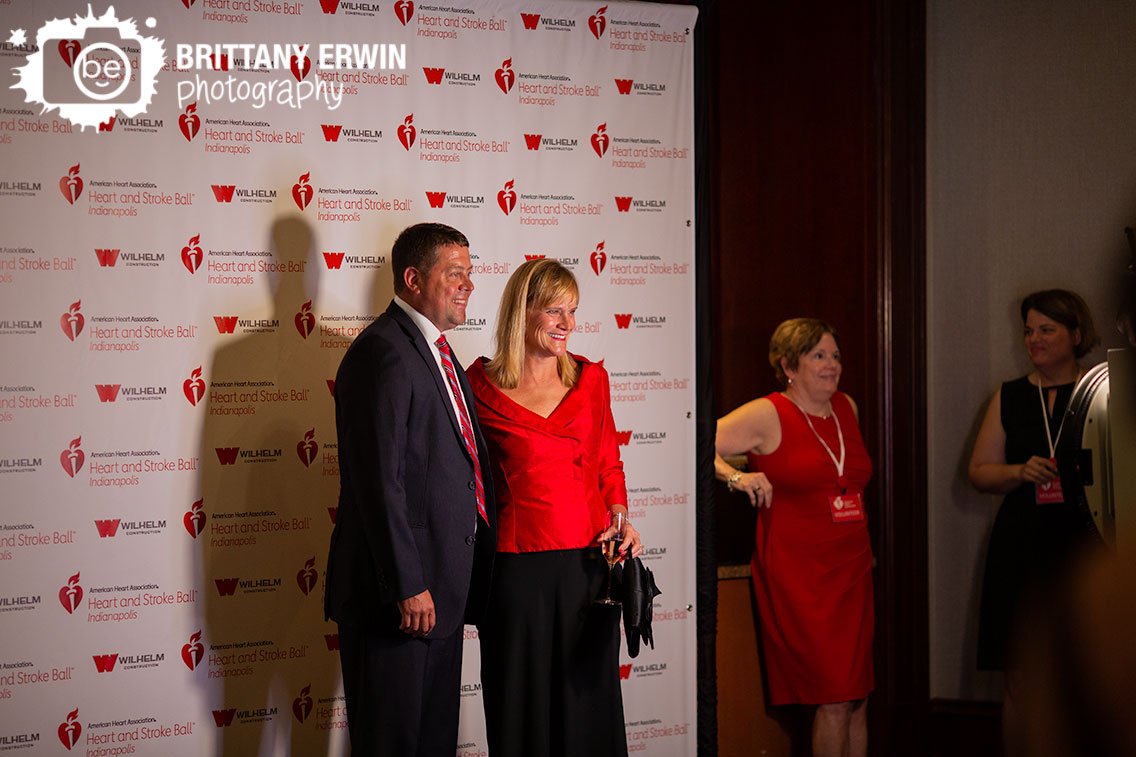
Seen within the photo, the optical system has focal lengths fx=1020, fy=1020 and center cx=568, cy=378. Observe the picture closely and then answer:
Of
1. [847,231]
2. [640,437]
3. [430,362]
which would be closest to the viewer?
[430,362]

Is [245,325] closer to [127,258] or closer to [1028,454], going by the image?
[127,258]

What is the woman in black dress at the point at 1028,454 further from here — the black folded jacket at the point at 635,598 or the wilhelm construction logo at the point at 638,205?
the black folded jacket at the point at 635,598

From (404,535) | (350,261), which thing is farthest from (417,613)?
(350,261)

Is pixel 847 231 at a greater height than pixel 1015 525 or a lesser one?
greater

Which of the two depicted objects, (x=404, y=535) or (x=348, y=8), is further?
(x=348, y=8)

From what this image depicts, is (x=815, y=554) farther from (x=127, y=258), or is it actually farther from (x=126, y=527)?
(x=127, y=258)

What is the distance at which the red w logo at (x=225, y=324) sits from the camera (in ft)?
11.4

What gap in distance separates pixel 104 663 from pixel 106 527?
445 mm

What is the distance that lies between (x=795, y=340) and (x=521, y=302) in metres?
1.33

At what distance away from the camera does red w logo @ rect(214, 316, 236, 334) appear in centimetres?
347

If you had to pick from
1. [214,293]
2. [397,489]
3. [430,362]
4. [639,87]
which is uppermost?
[639,87]

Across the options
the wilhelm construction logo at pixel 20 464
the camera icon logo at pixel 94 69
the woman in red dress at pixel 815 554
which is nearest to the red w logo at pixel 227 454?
the wilhelm construction logo at pixel 20 464

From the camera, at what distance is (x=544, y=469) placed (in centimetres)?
294

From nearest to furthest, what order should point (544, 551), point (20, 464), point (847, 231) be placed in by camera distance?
point (544, 551) < point (20, 464) < point (847, 231)
